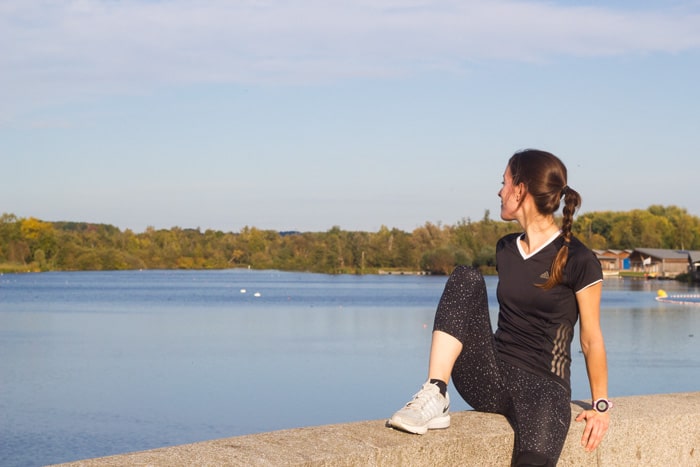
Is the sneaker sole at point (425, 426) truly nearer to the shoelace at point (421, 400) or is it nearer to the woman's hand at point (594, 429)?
the shoelace at point (421, 400)

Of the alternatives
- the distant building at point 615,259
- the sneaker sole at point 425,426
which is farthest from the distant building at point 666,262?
the sneaker sole at point 425,426

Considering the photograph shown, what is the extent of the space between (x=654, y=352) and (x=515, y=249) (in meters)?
25.7

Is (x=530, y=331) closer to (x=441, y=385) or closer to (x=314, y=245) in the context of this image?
(x=441, y=385)

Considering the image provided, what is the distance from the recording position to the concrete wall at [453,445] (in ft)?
10.0

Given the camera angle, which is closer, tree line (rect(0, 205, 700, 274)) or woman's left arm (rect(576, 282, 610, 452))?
woman's left arm (rect(576, 282, 610, 452))

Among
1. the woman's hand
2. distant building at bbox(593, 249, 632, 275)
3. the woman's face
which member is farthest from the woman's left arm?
distant building at bbox(593, 249, 632, 275)

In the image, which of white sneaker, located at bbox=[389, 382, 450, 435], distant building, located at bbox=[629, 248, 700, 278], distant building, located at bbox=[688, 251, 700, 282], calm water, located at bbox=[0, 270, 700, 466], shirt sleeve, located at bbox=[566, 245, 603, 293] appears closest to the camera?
white sneaker, located at bbox=[389, 382, 450, 435]

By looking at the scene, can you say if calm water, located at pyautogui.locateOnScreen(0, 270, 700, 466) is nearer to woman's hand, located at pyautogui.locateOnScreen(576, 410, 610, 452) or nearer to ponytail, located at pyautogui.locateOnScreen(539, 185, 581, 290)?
woman's hand, located at pyautogui.locateOnScreen(576, 410, 610, 452)

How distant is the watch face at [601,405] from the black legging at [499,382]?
0.12m

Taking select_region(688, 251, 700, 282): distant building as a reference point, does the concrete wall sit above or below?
below

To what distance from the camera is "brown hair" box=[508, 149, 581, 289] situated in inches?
149

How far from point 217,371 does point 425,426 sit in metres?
19.5

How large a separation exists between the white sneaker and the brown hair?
80 cm

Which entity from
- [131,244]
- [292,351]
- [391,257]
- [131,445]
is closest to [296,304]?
[292,351]
